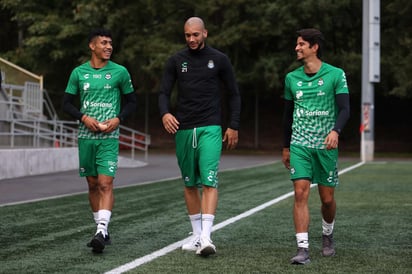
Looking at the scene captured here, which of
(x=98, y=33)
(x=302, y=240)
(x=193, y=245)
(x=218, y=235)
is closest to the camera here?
(x=302, y=240)

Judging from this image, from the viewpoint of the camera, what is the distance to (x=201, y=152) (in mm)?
8211

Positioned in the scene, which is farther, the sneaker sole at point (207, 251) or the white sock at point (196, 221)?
the white sock at point (196, 221)

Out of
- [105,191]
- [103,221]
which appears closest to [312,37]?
[105,191]

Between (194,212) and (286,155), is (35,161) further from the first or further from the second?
(286,155)

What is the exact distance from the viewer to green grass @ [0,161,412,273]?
24.5 feet

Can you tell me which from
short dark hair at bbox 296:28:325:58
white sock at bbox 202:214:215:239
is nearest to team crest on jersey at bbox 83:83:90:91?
white sock at bbox 202:214:215:239

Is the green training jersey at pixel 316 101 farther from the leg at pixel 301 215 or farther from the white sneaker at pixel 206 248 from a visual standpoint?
the white sneaker at pixel 206 248

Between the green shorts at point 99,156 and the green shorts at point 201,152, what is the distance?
2.44ft

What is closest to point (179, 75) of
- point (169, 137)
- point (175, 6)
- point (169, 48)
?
point (169, 48)

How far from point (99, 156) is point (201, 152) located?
1.10 metres

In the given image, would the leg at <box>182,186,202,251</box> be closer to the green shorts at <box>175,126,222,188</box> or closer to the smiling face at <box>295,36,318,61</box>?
Answer: the green shorts at <box>175,126,222,188</box>

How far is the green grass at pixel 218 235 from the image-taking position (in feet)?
24.5

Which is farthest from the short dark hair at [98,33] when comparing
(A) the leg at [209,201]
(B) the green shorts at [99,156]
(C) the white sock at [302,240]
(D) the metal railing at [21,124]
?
(D) the metal railing at [21,124]

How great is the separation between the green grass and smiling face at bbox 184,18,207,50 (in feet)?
6.38
